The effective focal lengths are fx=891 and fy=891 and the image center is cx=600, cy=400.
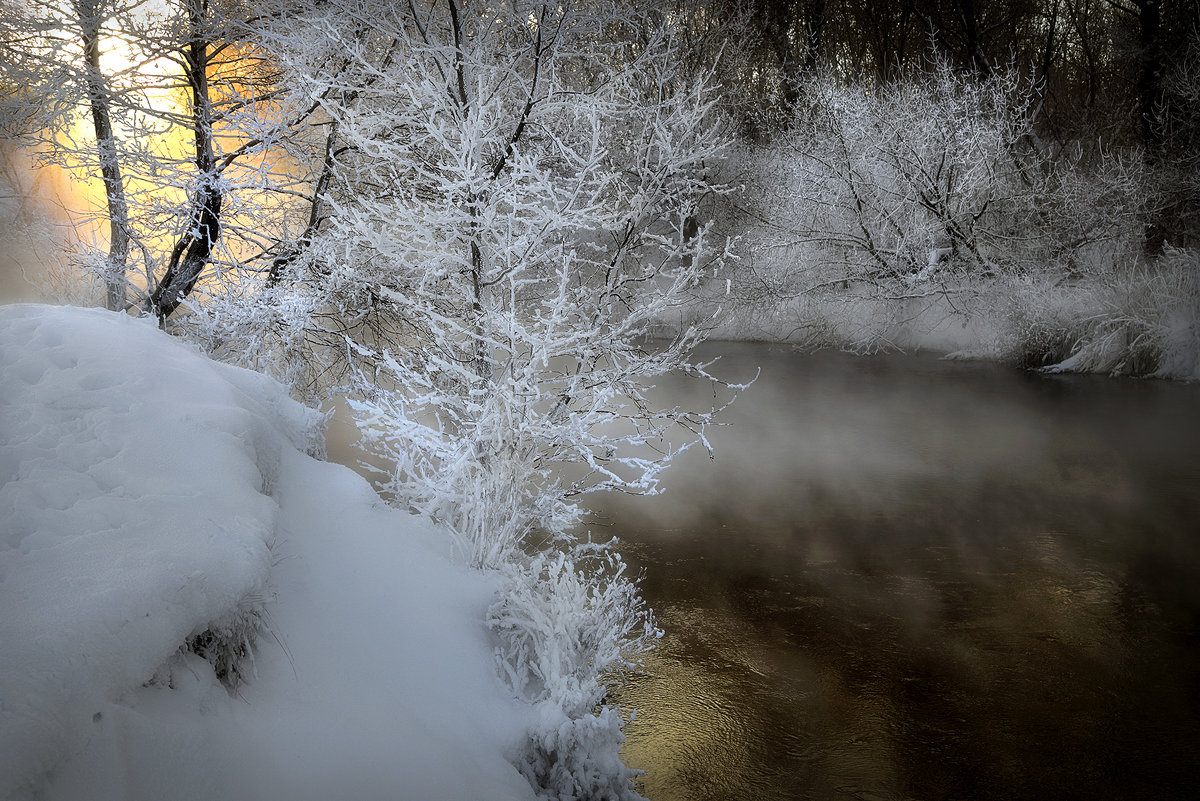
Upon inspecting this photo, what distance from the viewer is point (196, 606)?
311 cm

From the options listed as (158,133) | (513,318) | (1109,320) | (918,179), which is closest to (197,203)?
(158,133)

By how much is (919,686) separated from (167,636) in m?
4.78

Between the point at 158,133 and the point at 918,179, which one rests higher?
the point at 918,179

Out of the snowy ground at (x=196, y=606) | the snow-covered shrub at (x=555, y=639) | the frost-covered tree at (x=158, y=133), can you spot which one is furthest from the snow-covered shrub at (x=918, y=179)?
the snowy ground at (x=196, y=606)

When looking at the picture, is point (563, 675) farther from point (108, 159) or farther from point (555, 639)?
point (108, 159)

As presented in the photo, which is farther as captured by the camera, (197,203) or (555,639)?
(197,203)

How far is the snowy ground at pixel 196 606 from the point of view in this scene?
104 inches

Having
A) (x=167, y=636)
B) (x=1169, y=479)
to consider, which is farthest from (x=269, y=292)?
(x=1169, y=479)

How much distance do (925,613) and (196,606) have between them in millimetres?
5728

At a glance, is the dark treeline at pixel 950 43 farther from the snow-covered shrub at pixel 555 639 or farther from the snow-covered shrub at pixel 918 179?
the snow-covered shrub at pixel 555 639

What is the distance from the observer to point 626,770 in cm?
443

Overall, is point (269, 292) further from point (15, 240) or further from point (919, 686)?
point (15, 240)

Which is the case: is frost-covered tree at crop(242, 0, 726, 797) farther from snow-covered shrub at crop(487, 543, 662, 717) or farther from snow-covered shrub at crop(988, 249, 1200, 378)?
snow-covered shrub at crop(988, 249, 1200, 378)

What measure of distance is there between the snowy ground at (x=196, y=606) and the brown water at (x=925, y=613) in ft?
5.32
